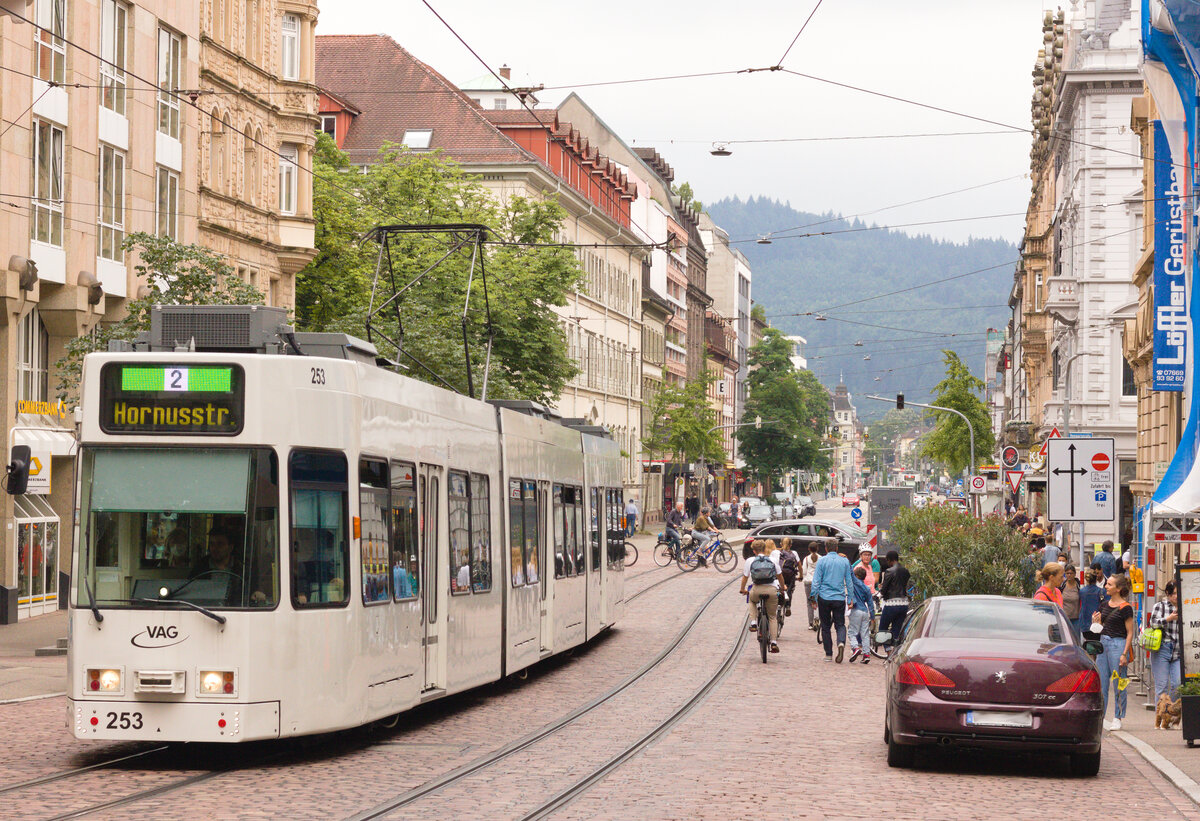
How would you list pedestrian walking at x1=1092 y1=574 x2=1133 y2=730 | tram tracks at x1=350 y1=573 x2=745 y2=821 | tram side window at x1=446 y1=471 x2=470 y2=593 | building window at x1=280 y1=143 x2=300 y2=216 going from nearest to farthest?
tram tracks at x1=350 y1=573 x2=745 y2=821, tram side window at x1=446 y1=471 x2=470 y2=593, pedestrian walking at x1=1092 y1=574 x2=1133 y2=730, building window at x1=280 y1=143 x2=300 y2=216

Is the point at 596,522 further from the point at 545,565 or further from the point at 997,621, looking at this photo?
the point at 997,621

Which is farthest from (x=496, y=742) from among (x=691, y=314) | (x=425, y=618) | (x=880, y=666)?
(x=691, y=314)

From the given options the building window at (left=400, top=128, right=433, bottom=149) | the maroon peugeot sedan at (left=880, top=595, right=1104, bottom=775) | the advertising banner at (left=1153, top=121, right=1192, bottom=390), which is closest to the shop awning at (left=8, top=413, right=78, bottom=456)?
the advertising banner at (left=1153, top=121, right=1192, bottom=390)

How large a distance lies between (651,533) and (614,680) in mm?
60834

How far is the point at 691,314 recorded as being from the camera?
374 ft

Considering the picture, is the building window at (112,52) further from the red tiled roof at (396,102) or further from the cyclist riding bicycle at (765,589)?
the red tiled roof at (396,102)

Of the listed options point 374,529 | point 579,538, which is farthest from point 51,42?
point 374,529

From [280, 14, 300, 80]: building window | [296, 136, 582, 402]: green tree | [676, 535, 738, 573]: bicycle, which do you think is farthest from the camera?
[676, 535, 738, 573]: bicycle

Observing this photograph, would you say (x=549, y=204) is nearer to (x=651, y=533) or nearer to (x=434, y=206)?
(x=434, y=206)

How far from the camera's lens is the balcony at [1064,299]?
5475cm

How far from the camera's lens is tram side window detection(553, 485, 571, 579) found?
22.5 metres

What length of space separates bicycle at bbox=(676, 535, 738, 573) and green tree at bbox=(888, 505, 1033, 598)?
22.6 metres

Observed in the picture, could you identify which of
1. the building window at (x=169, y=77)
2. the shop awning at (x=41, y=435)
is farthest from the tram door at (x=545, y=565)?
the building window at (x=169, y=77)

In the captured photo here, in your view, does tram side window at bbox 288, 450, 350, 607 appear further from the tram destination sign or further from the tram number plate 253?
the tram number plate 253
